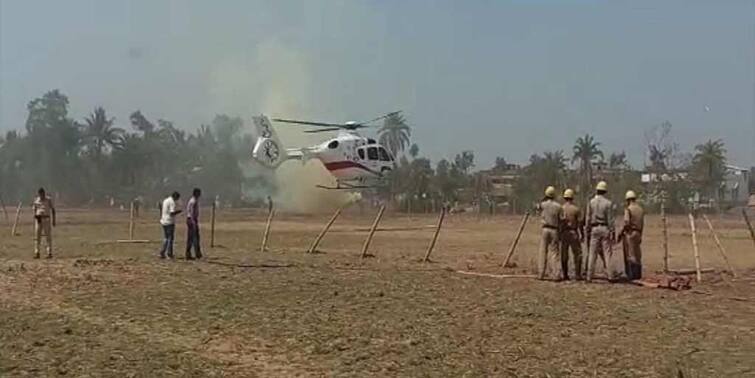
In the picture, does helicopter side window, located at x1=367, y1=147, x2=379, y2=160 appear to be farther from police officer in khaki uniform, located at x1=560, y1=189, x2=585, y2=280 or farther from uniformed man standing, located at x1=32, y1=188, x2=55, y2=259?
police officer in khaki uniform, located at x1=560, y1=189, x2=585, y2=280

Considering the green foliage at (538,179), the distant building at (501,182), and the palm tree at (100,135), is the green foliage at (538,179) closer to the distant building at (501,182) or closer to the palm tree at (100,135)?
the distant building at (501,182)

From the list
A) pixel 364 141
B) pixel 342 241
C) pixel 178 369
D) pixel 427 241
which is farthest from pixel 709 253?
pixel 364 141

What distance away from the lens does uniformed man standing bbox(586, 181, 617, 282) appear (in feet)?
A: 66.0

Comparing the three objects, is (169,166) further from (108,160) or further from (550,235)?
(550,235)

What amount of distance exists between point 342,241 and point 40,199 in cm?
1420

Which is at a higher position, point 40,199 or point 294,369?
point 40,199

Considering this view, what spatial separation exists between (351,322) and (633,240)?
8229mm

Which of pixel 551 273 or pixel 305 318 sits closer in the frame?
pixel 305 318

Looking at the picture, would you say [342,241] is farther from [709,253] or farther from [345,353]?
[345,353]

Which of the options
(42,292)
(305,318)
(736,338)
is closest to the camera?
(736,338)

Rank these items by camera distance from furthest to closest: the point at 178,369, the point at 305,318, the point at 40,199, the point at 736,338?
the point at 40,199
the point at 305,318
the point at 736,338
the point at 178,369

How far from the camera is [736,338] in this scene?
13.4m

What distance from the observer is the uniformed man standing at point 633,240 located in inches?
796

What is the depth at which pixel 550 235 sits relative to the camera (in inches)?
811
